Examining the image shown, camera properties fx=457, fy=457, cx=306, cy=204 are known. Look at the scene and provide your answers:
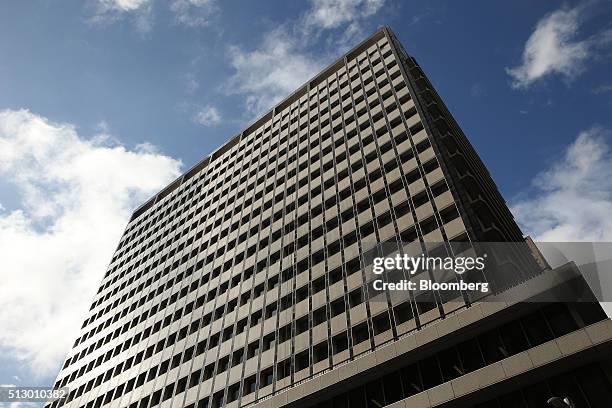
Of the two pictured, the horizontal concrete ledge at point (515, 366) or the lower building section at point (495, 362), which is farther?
the lower building section at point (495, 362)

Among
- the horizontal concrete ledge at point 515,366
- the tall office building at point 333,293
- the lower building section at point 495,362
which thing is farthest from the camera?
the tall office building at point 333,293

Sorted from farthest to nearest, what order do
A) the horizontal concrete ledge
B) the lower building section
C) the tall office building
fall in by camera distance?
the tall office building → the lower building section → the horizontal concrete ledge

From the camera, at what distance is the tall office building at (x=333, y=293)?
73.9ft

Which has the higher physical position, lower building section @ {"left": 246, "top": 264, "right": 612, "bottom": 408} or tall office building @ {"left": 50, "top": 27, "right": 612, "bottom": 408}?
tall office building @ {"left": 50, "top": 27, "right": 612, "bottom": 408}

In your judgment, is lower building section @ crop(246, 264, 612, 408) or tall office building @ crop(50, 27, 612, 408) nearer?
lower building section @ crop(246, 264, 612, 408)

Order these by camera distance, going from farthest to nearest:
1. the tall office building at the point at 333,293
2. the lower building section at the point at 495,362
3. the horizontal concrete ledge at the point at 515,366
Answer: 1. the tall office building at the point at 333,293
2. the lower building section at the point at 495,362
3. the horizontal concrete ledge at the point at 515,366

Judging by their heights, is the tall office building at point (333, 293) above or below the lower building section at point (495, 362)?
above

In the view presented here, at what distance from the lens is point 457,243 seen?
95.3 ft

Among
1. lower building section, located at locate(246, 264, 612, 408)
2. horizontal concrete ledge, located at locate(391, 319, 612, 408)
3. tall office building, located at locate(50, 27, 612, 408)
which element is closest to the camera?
horizontal concrete ledge, located at locate(391, 319, 612, 408)

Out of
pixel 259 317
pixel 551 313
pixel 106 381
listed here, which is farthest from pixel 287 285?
pixel 106 381

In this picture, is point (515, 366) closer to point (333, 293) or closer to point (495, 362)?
point (495, 362)

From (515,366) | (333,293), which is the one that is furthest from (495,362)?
(333,293)

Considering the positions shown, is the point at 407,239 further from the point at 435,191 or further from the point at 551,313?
the point at 551,313

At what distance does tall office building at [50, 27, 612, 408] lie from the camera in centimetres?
2253
